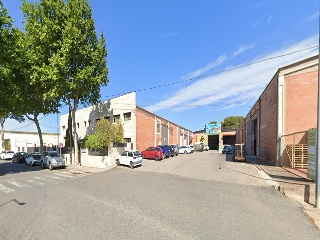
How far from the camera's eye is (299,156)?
17.0 m

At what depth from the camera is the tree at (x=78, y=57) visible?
1906cm

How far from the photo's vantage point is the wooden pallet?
16656 millimetres

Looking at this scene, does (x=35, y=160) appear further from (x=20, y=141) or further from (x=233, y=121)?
(x=233, y=121)

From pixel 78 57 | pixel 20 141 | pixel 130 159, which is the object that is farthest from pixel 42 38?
pixel 20 141

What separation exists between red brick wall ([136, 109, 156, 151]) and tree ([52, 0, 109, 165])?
950 cm

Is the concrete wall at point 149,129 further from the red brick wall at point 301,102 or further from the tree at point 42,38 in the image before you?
the red brick wall at point 301,102

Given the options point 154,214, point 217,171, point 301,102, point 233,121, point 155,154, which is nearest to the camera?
point 154,214

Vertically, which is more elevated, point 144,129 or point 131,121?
point 131,121

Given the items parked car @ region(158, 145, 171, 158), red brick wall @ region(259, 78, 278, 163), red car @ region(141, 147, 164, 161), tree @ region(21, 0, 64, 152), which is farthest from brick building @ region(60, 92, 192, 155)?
red brick wall @ region(259, 78, 278, 163)

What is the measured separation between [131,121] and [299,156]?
1971 centimetres

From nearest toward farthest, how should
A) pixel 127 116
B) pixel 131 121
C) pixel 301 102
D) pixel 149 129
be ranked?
1. pixel 301 102
2. pixel 131 121
3. pixel 127 116
4. pixel 149 129

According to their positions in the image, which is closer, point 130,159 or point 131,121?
point 130,159

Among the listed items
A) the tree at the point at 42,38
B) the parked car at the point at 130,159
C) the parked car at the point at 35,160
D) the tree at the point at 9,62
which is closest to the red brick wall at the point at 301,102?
the parked car at the point at 130,159

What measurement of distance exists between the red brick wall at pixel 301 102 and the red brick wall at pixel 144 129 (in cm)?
1809
